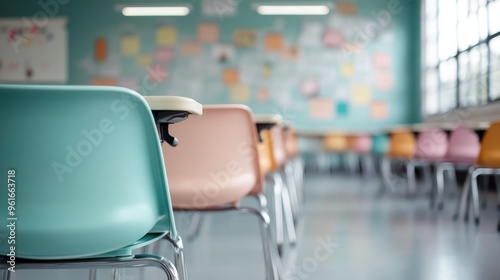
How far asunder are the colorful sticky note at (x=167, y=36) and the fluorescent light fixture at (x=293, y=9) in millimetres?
1530

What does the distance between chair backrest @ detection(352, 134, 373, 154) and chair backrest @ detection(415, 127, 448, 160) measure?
332cm

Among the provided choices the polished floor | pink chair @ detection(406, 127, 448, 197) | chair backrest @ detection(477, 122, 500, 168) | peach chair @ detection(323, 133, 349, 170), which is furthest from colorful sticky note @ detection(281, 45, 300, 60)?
chair backrest @ detection(477, 122, 500, 168)

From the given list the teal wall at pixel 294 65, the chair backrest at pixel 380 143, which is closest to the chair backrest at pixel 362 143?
the chair backrest at pixel 380 143

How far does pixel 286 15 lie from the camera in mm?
8812

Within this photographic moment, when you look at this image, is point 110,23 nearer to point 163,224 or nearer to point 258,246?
point 258,246

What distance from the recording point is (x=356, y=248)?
8.23ft

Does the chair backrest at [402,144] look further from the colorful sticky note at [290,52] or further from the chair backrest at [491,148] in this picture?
the colorful sticky note at [290,52]

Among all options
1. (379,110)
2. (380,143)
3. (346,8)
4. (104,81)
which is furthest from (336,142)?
(104,81)

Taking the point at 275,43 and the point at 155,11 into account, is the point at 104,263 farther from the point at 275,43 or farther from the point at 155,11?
the point at 155,11

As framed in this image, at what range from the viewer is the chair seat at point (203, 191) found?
5.05 feet

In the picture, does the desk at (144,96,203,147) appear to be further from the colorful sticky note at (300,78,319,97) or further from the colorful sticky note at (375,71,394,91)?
the colorful sticky note at (375,71,394,91)

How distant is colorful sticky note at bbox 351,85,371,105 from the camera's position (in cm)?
875

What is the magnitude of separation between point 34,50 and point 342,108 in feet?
18.2

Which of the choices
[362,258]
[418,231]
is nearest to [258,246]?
[362,258]
